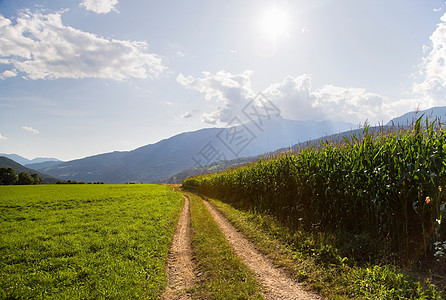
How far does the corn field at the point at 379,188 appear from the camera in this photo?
19.3 feet

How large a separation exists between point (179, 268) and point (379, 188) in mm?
7048

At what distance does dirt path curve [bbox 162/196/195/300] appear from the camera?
5.69 metres

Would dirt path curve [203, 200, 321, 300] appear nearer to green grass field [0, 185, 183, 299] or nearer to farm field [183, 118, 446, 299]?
farm field [183, 118, 446, 299]

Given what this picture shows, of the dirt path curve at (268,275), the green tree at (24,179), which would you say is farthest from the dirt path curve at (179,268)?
the green tree at (24,179)

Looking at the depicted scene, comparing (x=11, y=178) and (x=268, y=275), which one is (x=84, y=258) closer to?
(x=268, y=275)

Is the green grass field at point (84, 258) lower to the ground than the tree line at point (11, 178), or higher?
lower

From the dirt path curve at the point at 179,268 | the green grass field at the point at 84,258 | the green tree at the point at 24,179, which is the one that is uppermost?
the green tree at the point at 24,179

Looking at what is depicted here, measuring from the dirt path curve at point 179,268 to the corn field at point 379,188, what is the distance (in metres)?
5.19

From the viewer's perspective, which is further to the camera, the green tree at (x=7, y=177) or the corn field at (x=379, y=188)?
the green tree at (x=7, y=177)

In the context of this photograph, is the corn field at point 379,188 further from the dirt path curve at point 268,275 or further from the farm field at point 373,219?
the dirt path curve at point 268,275

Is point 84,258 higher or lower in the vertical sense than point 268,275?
higher

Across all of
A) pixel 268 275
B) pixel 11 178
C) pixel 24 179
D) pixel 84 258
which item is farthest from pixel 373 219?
pixel 24 179

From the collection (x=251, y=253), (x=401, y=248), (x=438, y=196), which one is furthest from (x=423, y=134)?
(x=251, y=253)

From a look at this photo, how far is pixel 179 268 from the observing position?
7.18 metres
